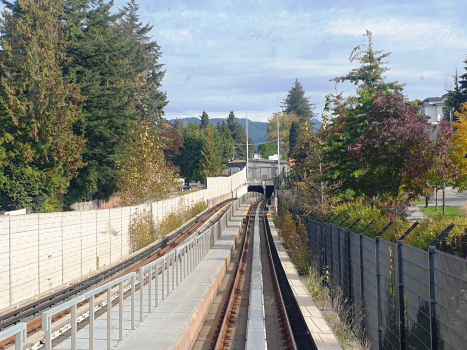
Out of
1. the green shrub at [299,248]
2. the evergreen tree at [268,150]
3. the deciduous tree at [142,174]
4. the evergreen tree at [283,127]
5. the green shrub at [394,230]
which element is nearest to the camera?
the green shrub at [394,230]

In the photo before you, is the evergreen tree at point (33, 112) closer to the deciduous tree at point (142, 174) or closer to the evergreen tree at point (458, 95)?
the deciduous tree at point (142, 174)

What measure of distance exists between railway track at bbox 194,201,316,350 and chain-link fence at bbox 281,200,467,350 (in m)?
1.58

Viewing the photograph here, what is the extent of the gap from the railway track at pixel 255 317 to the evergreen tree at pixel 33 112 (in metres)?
18.8

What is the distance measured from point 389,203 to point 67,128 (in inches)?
1037

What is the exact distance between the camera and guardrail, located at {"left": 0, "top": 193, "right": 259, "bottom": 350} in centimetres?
584

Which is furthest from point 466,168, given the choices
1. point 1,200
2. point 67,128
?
point 1,200

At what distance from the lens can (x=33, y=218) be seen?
16984 millimetres

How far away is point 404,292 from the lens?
8.01 meters

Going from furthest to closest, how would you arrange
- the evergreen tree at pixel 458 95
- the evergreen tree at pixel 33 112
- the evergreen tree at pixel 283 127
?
the evergreen tree at pixel 283 127, the evergreen tree at pixel 458 95, the evergreen tree at pixel 33 112

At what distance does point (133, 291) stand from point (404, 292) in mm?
5034

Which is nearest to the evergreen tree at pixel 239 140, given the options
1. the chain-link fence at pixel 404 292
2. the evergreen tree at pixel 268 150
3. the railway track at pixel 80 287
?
the evergreen tree at pixel 268 150

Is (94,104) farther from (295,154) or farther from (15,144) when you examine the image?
(295,154)

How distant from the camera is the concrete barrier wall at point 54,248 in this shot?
15359mm

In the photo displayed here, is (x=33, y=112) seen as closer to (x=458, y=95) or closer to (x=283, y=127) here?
(x=458, y=95)
